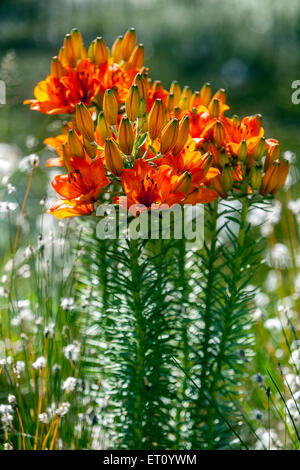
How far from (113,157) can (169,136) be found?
143mm

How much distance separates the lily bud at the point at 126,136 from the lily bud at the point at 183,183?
0.46 ft

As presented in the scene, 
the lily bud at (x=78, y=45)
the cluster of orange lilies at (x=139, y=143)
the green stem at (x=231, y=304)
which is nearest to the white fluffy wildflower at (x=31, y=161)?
the cluster of orange lilies at (x=139, y=143)

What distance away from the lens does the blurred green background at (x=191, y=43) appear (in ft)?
17.8

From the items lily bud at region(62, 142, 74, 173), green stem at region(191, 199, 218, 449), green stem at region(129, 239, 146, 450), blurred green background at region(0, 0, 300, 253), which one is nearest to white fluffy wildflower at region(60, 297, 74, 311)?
green stem at region(129, 239, 146, 450)

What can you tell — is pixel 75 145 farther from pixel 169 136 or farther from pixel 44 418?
pixel 44 418

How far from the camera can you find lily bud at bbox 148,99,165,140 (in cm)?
124

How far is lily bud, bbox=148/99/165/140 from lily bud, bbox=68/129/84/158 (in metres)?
0.18

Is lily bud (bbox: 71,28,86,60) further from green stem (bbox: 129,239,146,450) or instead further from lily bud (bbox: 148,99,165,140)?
green stem (bbox: 129,239,146,450)

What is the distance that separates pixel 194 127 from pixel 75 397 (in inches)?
43.7

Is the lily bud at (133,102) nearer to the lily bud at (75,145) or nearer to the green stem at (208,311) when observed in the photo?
the lily bud at (75,145)

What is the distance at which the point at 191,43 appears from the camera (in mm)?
7035

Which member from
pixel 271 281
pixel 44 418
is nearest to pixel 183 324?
pixel 44 418
